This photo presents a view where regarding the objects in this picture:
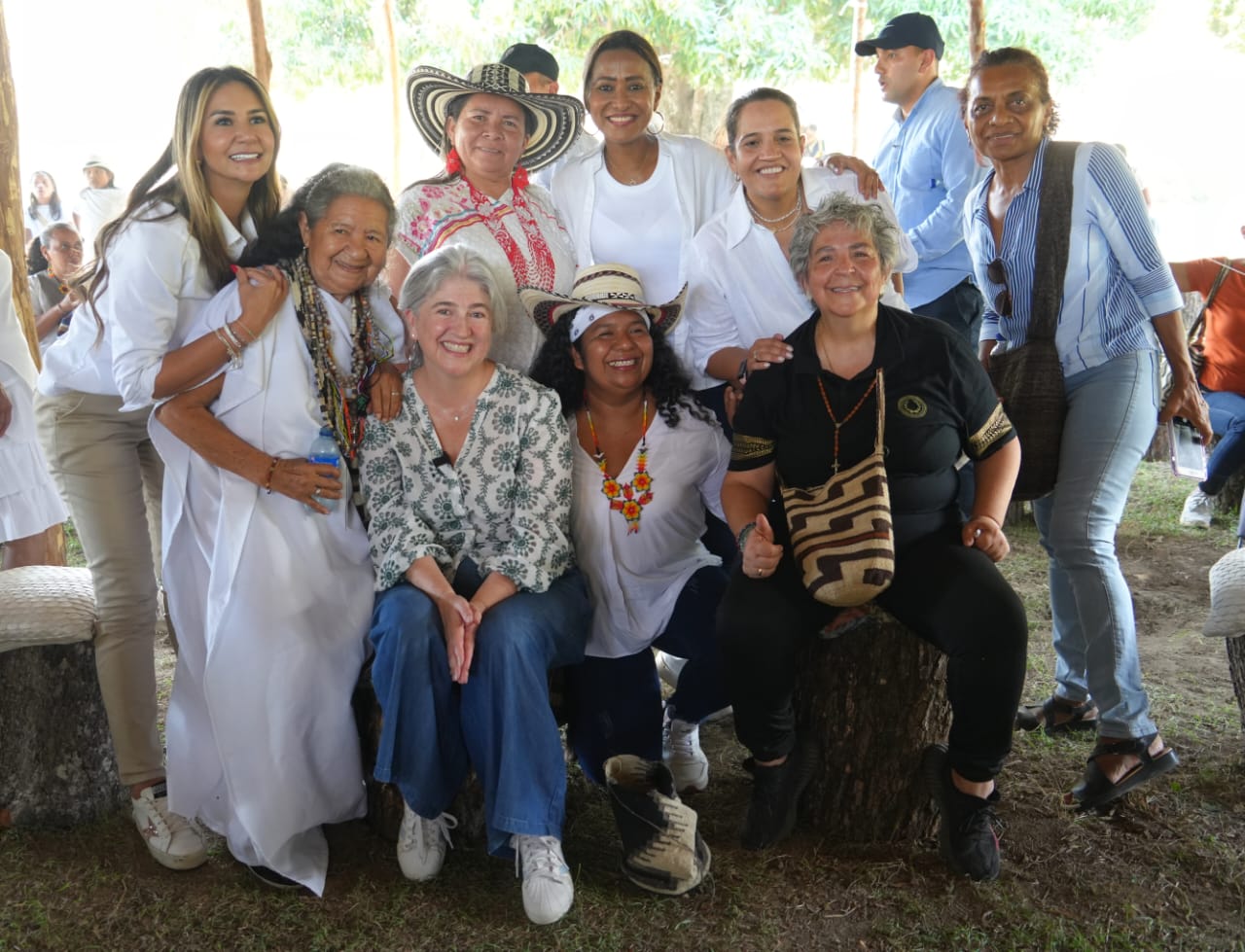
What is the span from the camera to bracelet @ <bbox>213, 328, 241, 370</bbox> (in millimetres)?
2684

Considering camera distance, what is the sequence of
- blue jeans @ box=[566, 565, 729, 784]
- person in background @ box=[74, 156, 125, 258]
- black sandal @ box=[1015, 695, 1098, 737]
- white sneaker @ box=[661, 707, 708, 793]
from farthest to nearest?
person in background @ box=[74, 156, 125, 258], black sandal @ box=[1015, 695, 1098, 737], white sneaker @ box=[661, 707, 708, 793], blue jeans @ box=[566, 565, 729, 784]

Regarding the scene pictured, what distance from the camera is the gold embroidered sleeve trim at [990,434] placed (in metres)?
2.84

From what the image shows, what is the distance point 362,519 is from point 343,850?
3.19ft

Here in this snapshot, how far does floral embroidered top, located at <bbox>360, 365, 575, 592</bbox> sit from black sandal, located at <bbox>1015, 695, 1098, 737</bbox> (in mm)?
1834

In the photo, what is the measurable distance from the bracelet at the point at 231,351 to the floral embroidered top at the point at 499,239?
0.86 m

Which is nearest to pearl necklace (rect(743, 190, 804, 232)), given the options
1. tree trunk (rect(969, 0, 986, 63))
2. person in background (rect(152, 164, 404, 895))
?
person in background (rect(152, 164, 404, 895))

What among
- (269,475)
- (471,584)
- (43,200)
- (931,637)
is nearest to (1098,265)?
(931,637)

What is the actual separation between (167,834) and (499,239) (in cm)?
211

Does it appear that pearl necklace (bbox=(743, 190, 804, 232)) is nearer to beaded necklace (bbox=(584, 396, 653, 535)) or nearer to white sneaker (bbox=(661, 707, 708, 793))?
beaded necklace (bbox=(584, 396, 653, 535))

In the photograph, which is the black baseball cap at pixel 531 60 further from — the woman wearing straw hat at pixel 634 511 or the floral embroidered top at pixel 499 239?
the woman wearing straw hat at pixel 634 511

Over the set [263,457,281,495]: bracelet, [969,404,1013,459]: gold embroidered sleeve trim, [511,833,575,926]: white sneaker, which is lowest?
[511,833,575,926]: white sneaker

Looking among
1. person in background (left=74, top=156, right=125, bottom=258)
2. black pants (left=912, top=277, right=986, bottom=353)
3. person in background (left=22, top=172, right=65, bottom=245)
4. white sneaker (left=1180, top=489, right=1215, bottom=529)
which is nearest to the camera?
black pants (left=912, top=277, right=986, bottom=353)

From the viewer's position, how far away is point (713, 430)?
320cm

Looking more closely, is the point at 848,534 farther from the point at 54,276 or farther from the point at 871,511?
the point at 54,276
